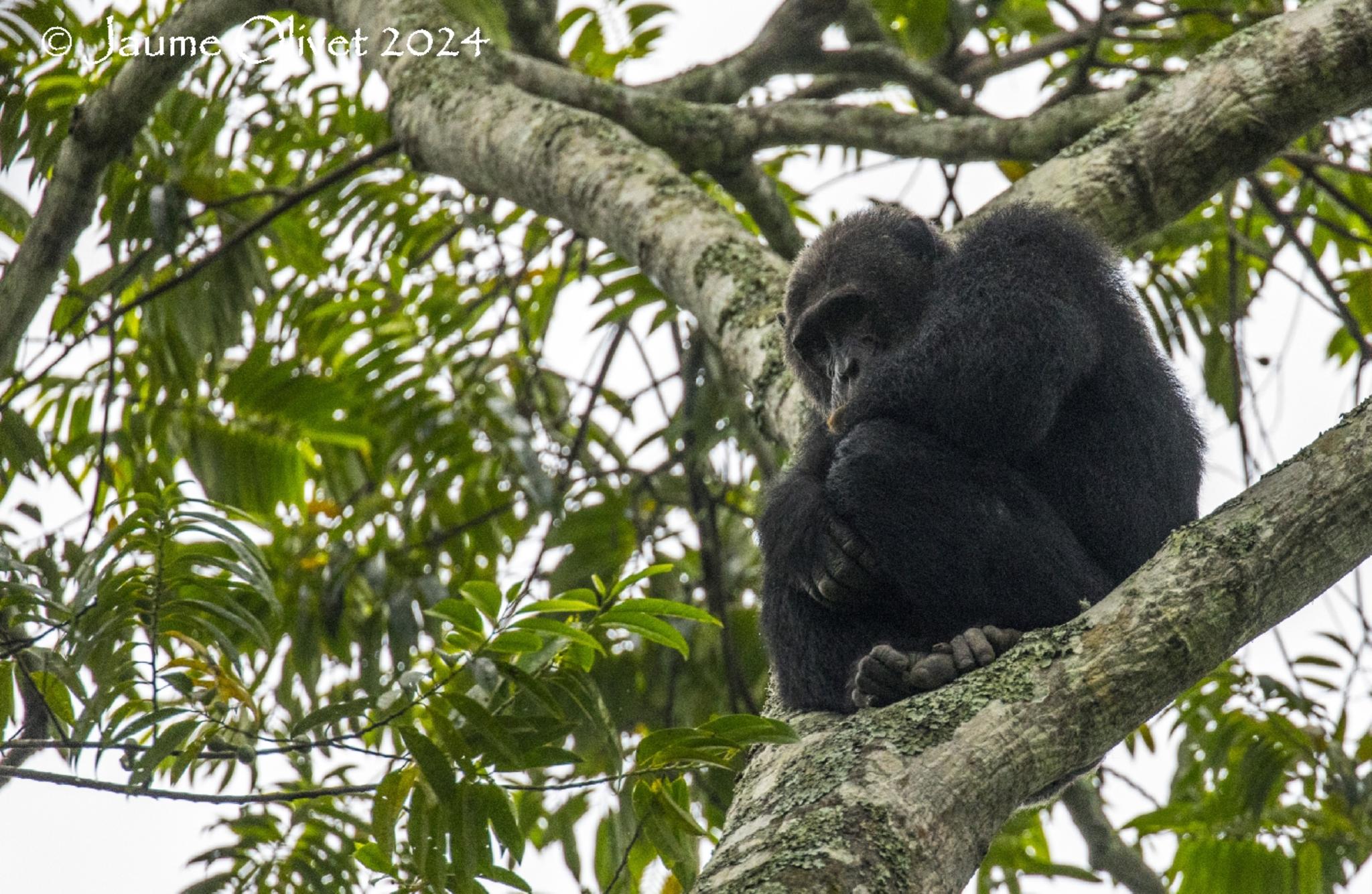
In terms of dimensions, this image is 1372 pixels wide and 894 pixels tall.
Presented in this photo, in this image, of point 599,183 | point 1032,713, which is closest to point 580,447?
point 599,183

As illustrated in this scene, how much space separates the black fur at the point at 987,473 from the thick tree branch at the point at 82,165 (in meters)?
2.81

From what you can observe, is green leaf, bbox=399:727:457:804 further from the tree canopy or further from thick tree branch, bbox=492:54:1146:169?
thick tree branch, bbox=492:54:1146:169

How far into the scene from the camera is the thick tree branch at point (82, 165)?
4676mm

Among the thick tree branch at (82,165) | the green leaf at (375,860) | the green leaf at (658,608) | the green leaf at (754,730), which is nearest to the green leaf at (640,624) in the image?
the green leaf at (658,608)

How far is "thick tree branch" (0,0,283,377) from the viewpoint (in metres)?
4.68

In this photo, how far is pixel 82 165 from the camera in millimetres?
4965

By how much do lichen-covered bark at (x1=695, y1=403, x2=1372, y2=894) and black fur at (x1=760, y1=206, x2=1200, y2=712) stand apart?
846 mm

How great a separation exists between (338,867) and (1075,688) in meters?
2.61

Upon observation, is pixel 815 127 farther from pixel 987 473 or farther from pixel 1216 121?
pixel 987 473

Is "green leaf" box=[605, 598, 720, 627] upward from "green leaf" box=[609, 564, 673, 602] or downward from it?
downward

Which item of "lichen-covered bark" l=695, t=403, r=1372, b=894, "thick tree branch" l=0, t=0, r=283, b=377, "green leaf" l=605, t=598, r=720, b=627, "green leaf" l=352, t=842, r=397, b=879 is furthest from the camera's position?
"thick tree branch" l=0, t=0, r=283, b=377

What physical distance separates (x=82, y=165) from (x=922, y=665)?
3.78 meters

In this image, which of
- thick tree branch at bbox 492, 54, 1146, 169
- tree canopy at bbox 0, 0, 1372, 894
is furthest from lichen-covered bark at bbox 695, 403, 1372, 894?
thick tree branch at bbox 492, 54, 1146, 169

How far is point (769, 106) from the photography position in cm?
564
